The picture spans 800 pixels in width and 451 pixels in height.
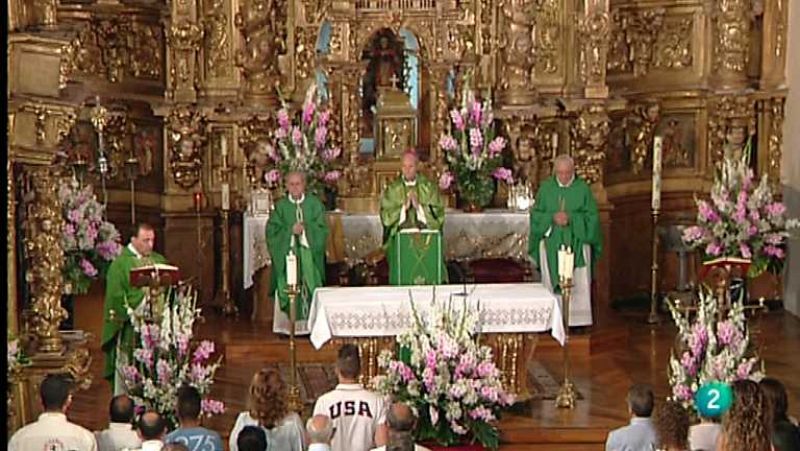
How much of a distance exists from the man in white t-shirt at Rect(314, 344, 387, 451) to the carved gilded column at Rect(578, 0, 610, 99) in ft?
26.4

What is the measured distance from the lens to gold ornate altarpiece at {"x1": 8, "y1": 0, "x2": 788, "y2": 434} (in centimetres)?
1619

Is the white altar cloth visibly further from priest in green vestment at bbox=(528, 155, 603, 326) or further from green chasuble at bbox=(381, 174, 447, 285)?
priest in green vestment at bbox=(528, 155, 603, 326)

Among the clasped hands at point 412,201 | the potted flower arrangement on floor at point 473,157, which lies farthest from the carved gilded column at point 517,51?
the clasped hands at point 412,201

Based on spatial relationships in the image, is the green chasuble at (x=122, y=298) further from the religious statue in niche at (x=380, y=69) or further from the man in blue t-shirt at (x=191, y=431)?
the religious statue in niche at (x=380, y=69)

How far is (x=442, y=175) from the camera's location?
16.0 metres

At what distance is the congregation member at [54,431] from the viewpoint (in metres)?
7.82

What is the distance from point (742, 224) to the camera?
15141mm

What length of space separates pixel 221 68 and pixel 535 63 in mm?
3123

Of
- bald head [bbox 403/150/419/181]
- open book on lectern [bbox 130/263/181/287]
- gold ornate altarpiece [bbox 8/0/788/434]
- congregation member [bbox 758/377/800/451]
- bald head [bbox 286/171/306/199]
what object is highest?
gold ornate altarpiece [bbox 8/0/788/434]

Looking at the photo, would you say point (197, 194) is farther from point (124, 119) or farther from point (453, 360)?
point (453, 360)

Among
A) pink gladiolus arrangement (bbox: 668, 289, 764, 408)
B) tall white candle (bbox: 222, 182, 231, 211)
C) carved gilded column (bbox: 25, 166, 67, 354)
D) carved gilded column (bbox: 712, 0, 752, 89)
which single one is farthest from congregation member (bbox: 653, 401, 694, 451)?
carved gilded column (bbox: 712, 0, 752, 89)

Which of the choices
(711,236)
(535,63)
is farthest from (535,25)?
(711,236)

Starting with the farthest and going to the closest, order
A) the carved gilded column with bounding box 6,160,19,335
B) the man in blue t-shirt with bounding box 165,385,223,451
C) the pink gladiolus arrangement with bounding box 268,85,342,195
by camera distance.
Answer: the pink gladiolus arrangement with bounding box 268,85,342,195, the carved gilded column with bounding box 6,160,19,335, the man in blue t-shirt with bounding box 165,385,223,451

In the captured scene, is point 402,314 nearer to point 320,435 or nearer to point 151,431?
point 320,435
